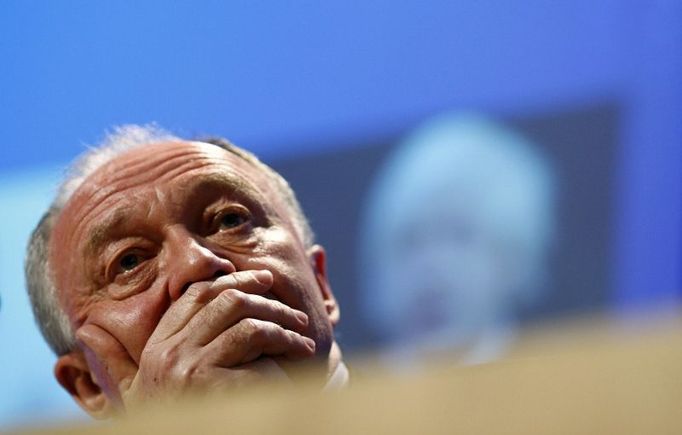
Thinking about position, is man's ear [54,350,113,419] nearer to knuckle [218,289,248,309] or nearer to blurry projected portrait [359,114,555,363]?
knuckle [218,289,248,309]

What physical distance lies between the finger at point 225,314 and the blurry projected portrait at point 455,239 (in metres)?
0.66

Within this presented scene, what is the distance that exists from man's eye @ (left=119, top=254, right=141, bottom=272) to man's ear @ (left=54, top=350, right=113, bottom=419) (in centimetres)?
12

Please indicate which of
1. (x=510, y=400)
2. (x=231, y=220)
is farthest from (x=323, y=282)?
(x=510, y=400)

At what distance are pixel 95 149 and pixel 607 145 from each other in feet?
2.80

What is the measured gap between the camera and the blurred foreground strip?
0.46 m

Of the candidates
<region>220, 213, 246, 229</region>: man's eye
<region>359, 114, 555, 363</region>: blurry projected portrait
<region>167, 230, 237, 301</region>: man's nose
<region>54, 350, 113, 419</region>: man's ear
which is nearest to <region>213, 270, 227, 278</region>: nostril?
<region>167, 230, 237, 301</region>: man's nose

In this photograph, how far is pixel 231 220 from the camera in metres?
1.37

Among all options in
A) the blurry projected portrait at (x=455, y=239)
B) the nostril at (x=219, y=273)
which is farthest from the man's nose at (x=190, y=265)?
the blurry projected portrait at (x=455, y=239)

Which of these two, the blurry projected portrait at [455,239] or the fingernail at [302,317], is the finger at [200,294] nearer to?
the fingernail at [302,317]

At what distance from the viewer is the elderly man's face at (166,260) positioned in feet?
4.12

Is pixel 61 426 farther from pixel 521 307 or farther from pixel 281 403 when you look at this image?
pixel 521 307

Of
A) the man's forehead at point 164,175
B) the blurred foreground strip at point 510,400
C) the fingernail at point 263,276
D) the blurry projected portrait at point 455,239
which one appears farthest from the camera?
the blurry projected portrait at point 455,239

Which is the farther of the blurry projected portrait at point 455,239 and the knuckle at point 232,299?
the blurry projected portrait at point 455,239

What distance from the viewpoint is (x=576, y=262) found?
6.25 feet
